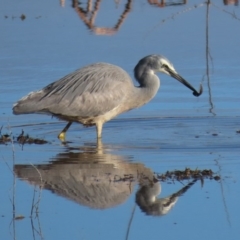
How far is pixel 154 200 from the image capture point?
813 cm

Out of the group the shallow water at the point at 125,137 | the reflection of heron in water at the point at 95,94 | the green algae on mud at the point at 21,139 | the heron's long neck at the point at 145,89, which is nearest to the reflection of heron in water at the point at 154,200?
the shallow water at the point at 125,137

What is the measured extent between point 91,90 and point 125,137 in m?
0.69

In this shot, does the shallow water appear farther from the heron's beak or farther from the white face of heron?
the white face of heron

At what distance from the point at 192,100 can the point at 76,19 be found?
15.0ft

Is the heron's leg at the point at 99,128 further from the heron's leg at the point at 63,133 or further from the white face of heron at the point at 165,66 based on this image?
the white face of heron at the point at 165,66

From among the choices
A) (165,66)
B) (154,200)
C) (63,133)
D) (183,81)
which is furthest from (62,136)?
(154,200)

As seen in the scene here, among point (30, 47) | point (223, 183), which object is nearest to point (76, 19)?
point (30, 47)

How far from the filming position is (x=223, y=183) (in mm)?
8531

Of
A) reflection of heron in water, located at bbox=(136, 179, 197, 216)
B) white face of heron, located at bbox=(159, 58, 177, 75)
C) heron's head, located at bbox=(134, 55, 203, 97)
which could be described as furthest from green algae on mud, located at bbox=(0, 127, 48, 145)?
reflection of heron in water, located at bbox=(136, 179, 197, 216)

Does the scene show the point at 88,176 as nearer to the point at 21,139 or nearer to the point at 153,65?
the point at 21,139

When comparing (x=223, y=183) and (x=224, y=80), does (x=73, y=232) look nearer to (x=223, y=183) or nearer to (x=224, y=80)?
(x=223, y=183)

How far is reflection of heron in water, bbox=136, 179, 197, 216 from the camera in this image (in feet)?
26.0

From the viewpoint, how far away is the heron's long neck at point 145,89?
11.4m

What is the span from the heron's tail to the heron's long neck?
1202 mm
